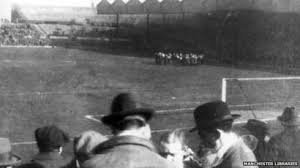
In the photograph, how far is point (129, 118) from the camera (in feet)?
7.75

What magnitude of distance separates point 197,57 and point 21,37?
123ft

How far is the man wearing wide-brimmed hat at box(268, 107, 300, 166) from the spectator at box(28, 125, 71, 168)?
6.59 ft

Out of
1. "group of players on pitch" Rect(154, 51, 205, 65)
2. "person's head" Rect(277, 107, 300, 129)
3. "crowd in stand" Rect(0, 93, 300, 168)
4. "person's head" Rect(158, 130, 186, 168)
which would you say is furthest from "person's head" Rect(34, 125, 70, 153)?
"group of players on pitch" Rect(154, 51, 205, 65)

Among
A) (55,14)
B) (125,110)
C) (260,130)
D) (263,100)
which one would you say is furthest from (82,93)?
(55,14)

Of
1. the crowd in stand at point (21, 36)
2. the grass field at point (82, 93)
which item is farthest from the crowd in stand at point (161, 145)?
the crowd in stand at point (21, 36)

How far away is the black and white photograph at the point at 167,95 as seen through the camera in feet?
9.56

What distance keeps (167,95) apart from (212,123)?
15.5 meters

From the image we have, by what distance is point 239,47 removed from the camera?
38219 millimetres

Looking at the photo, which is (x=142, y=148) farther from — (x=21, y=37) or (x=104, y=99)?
(x=21, y=37)

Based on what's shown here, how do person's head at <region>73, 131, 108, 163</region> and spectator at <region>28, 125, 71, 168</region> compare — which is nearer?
person's head at <region>73, 131, 108, 163</region>

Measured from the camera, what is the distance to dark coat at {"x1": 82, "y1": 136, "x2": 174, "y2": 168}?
2098 mm

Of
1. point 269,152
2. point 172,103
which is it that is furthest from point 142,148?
point 172,103

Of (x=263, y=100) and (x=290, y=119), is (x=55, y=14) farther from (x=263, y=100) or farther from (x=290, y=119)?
(x=290, y=119)

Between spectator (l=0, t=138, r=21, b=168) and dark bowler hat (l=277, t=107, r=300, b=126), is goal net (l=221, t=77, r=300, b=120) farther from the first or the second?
spectator (l=0, t=138, r=21, b=168)
